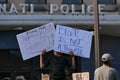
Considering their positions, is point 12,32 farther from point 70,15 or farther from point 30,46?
point 30,46

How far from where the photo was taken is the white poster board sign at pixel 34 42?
37.5 ft

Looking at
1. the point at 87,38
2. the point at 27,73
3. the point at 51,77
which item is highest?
the point at 87,38

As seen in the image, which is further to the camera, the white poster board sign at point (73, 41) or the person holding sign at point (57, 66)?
the white poster board sign at point (73, 41)

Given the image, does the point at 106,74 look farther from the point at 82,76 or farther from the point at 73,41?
the point at 73,41

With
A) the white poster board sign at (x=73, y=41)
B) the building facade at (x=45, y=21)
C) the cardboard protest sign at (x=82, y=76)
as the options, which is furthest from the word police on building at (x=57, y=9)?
the cardboard protest sign at (x=82, y=76)

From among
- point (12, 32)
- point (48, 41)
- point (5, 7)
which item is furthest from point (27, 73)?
point (48, 41)

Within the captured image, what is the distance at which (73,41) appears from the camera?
11391 mm

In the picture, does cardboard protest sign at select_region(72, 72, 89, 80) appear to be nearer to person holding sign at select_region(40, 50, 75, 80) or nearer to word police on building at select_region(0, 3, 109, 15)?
person holding sign at select_region(40, 50, 75, 80)

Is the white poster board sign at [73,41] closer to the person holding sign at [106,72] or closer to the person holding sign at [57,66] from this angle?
the person holding sign at [57,66]

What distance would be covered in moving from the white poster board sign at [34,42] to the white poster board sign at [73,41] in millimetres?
224

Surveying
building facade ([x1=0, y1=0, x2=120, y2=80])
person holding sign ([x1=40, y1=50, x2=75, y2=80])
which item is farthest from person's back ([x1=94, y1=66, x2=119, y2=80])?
building facade ([x1=0, y1=0, x2=120, y2=80])

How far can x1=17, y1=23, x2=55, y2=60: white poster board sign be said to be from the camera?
11.4 m

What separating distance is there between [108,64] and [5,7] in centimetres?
826

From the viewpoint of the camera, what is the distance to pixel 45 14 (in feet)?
54.4
